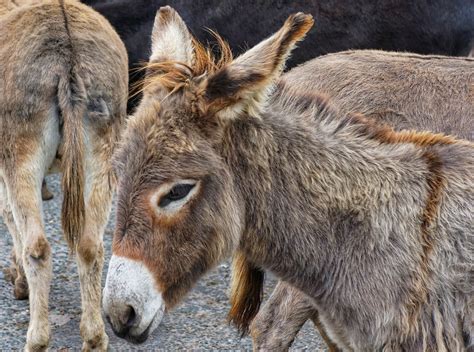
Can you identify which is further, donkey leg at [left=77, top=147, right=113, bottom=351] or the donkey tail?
donkey leg at [left=77, top=147, right=113, bottom=351]

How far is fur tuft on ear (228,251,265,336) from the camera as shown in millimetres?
3997

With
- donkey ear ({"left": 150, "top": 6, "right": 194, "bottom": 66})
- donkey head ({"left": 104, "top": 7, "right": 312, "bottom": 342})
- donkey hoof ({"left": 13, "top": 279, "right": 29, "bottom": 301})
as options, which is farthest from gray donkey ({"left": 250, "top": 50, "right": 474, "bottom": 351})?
donkey hoof ({"left": 13, "top": 279, "right": 29, "bottom": 301})

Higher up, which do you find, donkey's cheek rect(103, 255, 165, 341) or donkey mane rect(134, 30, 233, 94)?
donkey mane rect(134, 30, 233, 94)

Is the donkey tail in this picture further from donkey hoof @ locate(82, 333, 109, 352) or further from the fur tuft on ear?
Result: the fur tuft on ear

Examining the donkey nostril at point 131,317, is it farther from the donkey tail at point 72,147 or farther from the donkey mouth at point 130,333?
the donkey tail at point 72,147

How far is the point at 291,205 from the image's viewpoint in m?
3.49

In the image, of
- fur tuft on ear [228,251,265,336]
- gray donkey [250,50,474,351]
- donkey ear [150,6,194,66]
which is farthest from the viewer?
gray donkey [250,50,474,351]

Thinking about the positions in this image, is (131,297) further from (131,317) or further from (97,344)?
(97,344)

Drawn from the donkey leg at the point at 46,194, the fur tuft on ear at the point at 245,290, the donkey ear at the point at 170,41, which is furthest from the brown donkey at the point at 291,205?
the donkey leg at the point at 46,194

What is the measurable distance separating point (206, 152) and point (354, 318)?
84cm

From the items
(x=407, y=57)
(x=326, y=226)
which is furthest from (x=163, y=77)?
(x=407, y=57)

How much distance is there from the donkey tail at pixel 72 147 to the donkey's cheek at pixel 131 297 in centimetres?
195

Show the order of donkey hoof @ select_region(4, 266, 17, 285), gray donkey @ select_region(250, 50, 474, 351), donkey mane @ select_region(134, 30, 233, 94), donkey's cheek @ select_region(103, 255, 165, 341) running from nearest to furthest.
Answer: donkey's cheek @ select_region(103, 255, 165, 341), donkey mane @ select_region(134, 30, 233, 94), gray donkey @ select_region(250, 50, 474, 351), donkey hoof @ select_region(4, 266, 17, 285)

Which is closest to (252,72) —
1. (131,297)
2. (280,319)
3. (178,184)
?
(178,184)
